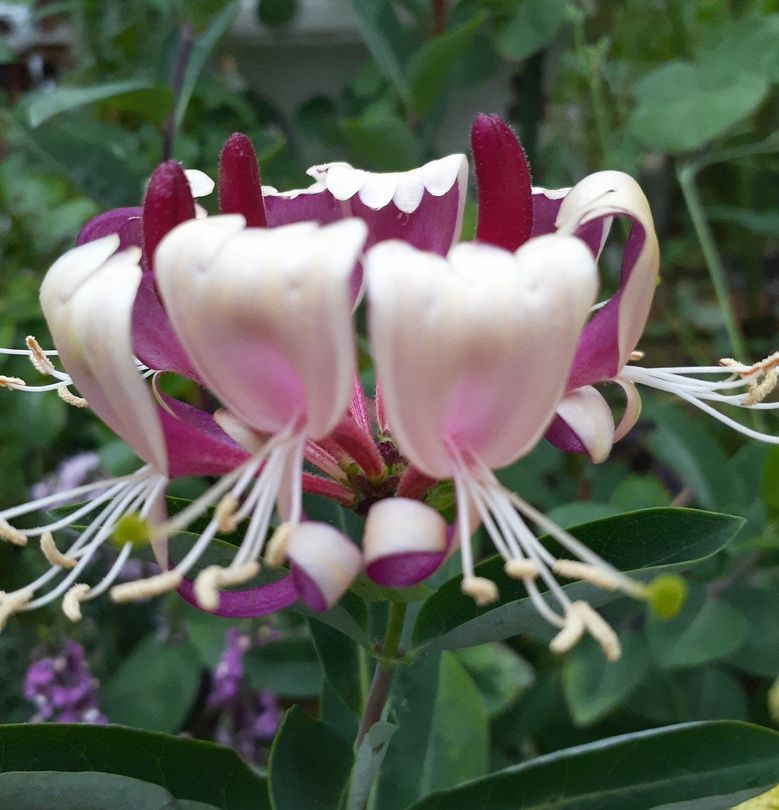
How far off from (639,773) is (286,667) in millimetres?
473

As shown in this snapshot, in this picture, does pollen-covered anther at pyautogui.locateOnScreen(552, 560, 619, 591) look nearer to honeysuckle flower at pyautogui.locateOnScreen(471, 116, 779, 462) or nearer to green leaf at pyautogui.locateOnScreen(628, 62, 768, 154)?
honeysuckle flower at pyautogui.locateOnScreen(471, 116, 779, 462)

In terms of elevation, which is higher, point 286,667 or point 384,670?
point 384,670

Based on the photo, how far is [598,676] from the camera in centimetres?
89

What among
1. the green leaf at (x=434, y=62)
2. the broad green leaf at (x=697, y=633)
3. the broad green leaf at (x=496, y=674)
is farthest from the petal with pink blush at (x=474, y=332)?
the green leaf at (x=434, y=62)

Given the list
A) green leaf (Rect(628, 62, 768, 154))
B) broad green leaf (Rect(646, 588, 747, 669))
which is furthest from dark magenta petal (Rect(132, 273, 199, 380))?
green leaf (Rect(628, 62, 768, 154))

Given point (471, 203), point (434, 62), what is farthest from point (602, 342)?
point (434, 62)

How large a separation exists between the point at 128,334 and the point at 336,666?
0.31 m

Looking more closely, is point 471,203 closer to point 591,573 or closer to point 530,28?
point 530,28

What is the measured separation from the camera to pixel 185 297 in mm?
333

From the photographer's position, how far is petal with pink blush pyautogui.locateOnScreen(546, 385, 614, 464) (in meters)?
0.44

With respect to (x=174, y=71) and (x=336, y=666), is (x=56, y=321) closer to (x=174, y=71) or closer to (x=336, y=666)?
(x=336, y=666)

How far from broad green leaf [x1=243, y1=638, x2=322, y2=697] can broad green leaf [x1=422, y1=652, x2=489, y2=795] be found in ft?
0.46

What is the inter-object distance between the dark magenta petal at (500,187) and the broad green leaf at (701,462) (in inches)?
20.7

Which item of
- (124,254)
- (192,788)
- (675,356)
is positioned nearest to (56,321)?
(124,254)
